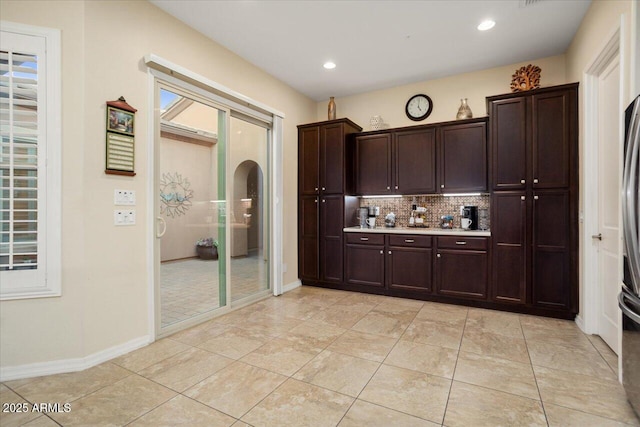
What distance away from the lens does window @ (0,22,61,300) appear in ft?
6.92

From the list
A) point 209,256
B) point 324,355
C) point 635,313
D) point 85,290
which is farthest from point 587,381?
point 85,290

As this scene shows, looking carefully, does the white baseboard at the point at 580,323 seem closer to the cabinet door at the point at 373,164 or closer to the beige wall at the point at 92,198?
the cabinet door at the point at 373,164

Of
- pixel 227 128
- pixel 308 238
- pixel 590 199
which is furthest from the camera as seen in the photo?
pixel 308 238

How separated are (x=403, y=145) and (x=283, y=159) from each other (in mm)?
1740

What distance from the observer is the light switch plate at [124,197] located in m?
2.48

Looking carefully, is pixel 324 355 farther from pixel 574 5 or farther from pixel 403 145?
pixel 574 5

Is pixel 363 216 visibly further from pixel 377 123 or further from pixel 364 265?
pixel 377 123

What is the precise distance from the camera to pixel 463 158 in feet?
12.9

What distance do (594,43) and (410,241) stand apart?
8.63 ft

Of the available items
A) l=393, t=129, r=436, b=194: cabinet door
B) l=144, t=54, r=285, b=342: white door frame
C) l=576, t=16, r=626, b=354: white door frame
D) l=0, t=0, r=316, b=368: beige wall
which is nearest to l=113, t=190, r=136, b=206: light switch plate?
l=0, t=0, r=316, b=368: beige wall

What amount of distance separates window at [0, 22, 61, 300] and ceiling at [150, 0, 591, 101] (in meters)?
1.12

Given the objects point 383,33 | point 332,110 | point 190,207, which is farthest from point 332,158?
point 190,207

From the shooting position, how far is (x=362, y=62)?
153 inches

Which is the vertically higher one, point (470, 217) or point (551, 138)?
point (551, 138)
